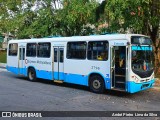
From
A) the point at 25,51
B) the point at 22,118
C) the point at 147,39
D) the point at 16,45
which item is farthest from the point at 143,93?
the point at 16,45

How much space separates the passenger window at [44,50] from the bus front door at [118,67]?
14.9 feet

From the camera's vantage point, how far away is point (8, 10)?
30.0 metres

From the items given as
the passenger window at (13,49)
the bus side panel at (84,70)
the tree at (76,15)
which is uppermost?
the tree at (76,15)

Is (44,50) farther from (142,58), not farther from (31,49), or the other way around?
(142,58)

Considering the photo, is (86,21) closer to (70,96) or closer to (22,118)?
(70,96)

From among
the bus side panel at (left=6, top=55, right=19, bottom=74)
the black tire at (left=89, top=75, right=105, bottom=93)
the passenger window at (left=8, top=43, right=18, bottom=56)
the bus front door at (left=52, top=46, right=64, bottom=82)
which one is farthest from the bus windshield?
the passenger window at (left=8, top=43, right=18, bottom=56)

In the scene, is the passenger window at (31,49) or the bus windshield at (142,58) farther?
the passenger window at (31,49)

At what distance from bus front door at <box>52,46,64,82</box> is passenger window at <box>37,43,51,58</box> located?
0.56m

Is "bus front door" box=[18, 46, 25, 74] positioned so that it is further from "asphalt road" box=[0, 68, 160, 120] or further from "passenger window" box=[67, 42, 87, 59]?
"passenger window" box=[67, 42, 87, 59]

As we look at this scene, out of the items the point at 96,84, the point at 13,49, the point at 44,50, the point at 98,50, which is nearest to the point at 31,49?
the point at 44,50

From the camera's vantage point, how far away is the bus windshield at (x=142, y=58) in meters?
11.2

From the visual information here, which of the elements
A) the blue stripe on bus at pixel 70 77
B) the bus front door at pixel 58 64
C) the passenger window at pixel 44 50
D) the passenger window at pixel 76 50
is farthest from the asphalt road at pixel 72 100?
the passenger window at pixel 44 50

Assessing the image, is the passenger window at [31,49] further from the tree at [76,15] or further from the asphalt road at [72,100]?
the tree at [76,15]

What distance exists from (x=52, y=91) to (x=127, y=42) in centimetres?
412
